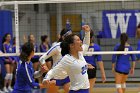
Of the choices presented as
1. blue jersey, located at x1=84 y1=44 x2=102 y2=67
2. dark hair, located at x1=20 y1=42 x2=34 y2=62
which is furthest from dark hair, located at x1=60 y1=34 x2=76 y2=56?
blue jersey, located at x1=84 y1=44 x2=102 y2=67

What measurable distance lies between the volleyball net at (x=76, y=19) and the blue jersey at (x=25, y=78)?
23.5 feet

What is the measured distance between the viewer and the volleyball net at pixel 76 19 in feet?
44.8

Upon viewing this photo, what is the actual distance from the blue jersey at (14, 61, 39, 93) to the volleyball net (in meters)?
7.18

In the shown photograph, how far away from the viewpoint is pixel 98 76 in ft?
49.7

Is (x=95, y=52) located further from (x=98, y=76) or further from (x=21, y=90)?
(x=98, y=76)

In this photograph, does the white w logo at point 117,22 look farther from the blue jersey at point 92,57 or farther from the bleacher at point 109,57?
the blue jersey at point 92,57

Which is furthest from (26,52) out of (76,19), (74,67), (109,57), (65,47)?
(109,57)

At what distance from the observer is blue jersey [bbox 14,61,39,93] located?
581 cm


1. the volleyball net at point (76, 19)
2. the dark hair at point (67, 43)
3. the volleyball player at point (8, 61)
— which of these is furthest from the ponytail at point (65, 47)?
the volleyball net at point (76, 19)

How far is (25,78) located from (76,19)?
8.47m

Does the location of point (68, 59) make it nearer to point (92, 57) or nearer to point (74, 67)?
point (74, 67)

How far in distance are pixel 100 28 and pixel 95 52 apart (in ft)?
19.3

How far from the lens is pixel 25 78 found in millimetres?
5828

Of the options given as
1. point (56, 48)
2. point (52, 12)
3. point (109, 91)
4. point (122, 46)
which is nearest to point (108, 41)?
point (52, 12)
